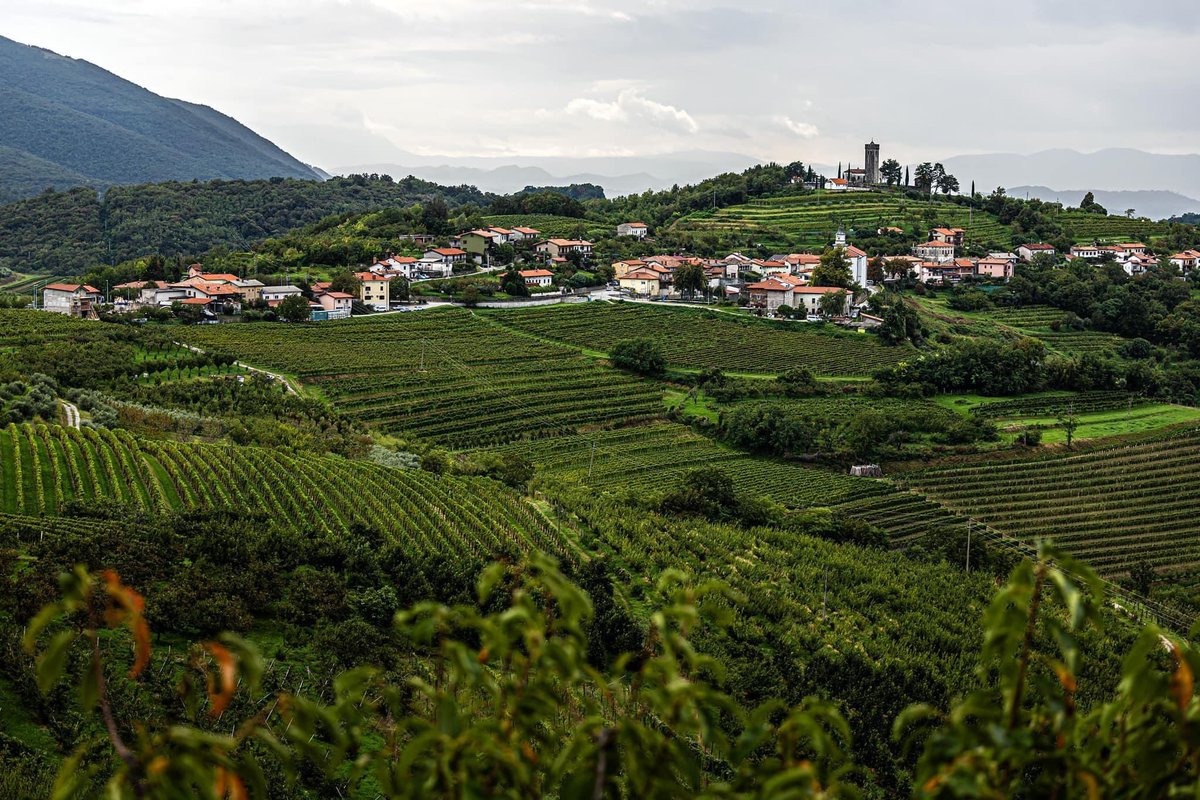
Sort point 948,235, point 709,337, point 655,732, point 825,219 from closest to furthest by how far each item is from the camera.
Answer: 1. point 655,732
2. point 709,337
3. point 948,235
4. point 825,219

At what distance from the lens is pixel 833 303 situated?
2426 inches

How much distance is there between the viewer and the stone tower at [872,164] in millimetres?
105438

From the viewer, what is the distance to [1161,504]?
36344 millimetres

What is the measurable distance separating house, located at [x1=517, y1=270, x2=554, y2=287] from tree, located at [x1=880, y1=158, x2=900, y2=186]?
52308 mm

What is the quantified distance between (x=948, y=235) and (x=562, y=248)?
102 ft

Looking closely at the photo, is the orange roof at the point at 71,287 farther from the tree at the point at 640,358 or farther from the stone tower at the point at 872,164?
the stone tower at the point at 872,164

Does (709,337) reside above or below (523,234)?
below

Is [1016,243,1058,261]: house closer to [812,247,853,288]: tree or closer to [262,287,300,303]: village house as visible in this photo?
[812,247,853,288]: tree

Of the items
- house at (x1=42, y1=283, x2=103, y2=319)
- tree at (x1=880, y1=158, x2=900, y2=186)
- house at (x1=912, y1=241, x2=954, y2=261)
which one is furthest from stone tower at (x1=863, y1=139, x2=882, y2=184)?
house at (x1=42, y1=283, x2=103, y2=319)

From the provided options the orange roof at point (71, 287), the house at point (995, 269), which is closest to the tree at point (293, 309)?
the orange roof at point (71, 287)

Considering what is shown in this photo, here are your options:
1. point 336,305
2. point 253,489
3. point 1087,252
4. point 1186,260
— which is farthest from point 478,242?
point 1186,260

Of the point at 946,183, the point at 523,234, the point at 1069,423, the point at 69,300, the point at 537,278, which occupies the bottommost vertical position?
the point at 1069,423

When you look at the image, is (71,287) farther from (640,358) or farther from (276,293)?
(640,358)

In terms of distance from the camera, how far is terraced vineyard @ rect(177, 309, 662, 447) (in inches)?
1602
